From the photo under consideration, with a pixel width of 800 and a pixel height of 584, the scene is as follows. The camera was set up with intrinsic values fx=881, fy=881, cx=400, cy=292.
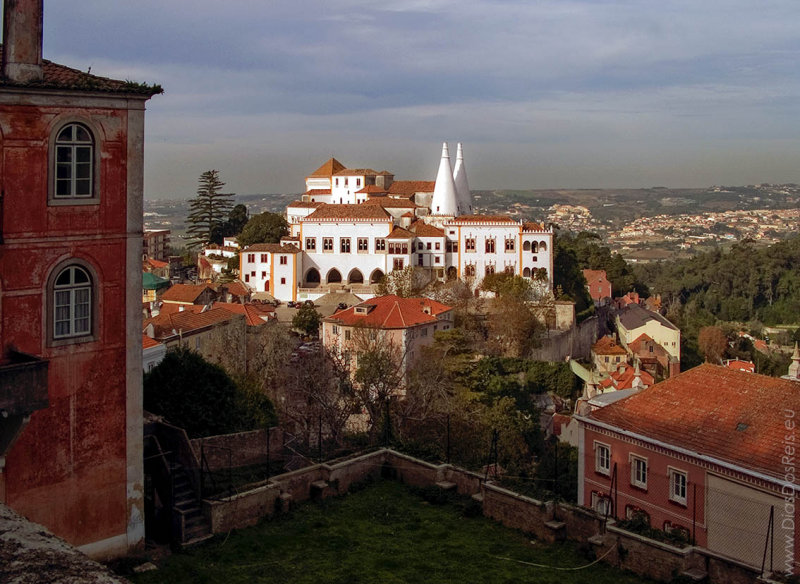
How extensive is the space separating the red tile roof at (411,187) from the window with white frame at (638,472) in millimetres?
45698

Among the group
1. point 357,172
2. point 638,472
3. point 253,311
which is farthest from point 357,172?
point 638,472

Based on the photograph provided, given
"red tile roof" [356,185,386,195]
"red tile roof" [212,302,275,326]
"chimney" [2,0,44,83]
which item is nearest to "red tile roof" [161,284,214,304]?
"red tile roof" [212,302,275,326]

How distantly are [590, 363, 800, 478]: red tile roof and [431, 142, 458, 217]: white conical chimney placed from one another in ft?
128

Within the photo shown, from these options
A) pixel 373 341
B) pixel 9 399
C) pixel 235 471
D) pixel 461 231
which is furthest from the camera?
pixel 461 231

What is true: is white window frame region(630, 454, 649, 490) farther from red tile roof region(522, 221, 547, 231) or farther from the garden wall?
red tile roof region(522, 221, 547, 231)

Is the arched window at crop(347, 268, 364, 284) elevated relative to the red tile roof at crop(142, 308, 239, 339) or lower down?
elevated

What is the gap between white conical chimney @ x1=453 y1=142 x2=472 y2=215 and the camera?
193ft

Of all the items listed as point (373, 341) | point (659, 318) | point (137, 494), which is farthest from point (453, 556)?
point (659, 318)

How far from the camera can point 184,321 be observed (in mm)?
32531

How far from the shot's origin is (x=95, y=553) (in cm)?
1060

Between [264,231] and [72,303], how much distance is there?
161ft

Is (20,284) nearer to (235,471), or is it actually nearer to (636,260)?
(235,471)

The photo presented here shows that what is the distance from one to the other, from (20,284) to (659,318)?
50.3m

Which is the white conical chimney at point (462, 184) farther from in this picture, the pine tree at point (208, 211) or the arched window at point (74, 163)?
the arched window at point (74, 163)
